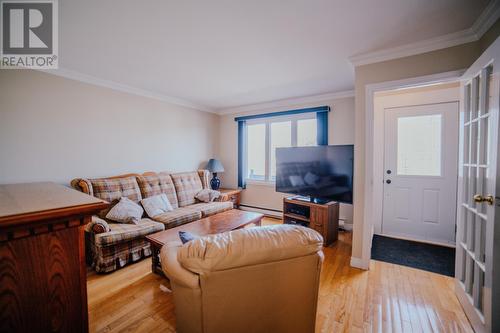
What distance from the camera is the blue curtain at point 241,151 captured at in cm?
471

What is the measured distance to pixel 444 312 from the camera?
1.72 metres

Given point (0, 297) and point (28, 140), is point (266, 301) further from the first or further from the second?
point (28, 140)

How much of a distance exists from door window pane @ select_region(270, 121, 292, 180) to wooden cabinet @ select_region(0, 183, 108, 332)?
12.5ft

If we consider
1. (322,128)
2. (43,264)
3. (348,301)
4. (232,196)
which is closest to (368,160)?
(348,301)

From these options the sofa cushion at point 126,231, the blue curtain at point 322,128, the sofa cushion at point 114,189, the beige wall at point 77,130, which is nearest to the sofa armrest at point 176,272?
the sofa cushion at point 126,231

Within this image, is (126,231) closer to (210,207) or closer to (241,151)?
(210,207)

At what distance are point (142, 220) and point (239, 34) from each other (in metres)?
2.54

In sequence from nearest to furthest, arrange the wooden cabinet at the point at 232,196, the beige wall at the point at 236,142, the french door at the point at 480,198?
the french door at the point at 480,198 < the beige wall at the point at 236,142 < the wooden cabinet at the point at 232,196

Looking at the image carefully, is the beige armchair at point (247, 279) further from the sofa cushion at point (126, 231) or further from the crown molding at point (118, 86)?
the crown molding at point (118, 86)

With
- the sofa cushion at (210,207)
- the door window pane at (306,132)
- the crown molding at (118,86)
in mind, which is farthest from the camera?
the door window pane at (306,132)

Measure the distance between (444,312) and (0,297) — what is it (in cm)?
274

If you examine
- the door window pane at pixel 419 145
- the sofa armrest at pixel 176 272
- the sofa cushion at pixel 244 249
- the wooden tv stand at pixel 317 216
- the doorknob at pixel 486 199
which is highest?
the door window pane at pixel 419 145

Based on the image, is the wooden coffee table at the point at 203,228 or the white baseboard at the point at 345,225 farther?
the white baseboard at the point at 345,225

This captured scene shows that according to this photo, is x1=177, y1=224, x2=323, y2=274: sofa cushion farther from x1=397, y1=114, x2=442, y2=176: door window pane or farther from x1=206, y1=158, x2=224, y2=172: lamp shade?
x1=206, y1=158, x2=224, y2=172: lamp shade
